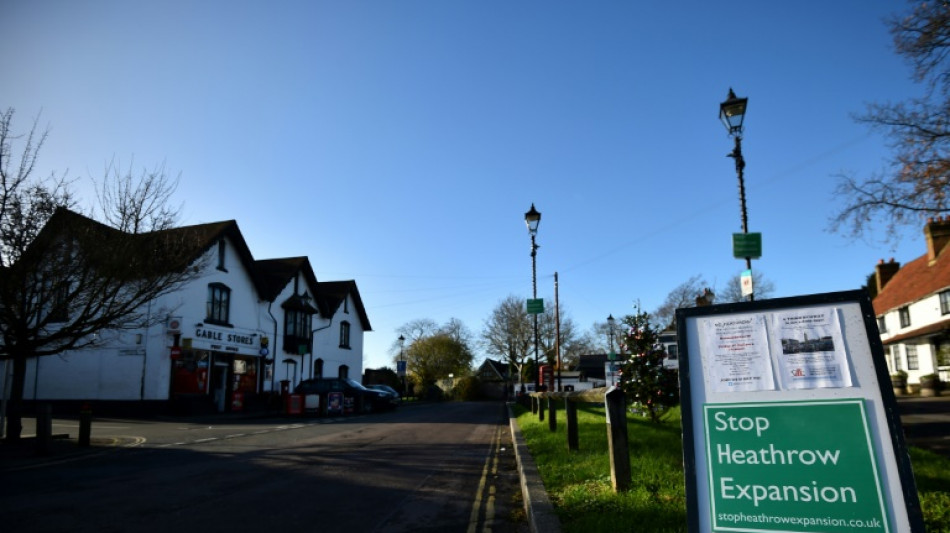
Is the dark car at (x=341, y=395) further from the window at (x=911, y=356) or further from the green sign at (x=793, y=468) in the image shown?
the window at (x=911, y=356)

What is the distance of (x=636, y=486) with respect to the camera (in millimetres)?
6324

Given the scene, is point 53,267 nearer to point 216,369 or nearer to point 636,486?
point 636,486

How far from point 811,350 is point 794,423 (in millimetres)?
456

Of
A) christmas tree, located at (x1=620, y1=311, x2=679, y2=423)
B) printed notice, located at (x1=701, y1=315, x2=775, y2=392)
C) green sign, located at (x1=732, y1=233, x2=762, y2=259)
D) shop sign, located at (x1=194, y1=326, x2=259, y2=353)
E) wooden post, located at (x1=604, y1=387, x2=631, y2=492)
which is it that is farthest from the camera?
shop sign, located at (x1=194, y1=326, x2=259, y2=353)

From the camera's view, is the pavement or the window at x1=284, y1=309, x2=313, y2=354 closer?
the pavement

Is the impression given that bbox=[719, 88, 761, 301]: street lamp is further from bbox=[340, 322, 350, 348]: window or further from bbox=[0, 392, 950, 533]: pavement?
bbox=[340, 322, 350, 348]: window

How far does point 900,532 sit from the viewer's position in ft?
10.2

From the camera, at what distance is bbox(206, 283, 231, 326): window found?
29344 millimetres

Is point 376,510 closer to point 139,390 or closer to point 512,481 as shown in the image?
point 512,481

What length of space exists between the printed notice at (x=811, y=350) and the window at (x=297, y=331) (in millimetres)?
34341

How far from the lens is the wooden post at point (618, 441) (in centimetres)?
615

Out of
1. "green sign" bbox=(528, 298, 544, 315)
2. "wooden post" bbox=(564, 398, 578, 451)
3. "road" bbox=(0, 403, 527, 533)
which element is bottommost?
"road" bbox=(0, 403, 527, 533)

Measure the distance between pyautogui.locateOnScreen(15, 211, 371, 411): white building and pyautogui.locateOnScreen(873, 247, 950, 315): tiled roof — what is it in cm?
3281

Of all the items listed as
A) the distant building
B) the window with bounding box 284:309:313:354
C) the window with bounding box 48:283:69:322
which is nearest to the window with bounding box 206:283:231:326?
the window with bounding box 284:309:313:354
